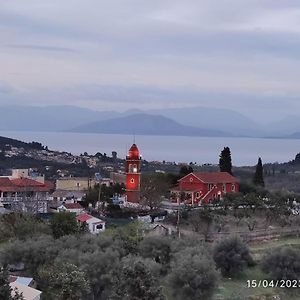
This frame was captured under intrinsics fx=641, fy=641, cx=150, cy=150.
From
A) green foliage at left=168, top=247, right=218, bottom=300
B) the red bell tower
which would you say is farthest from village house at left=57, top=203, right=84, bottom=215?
green foliage at left=168, top=247, right=218, bottom=300

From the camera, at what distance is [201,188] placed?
35.0 meters

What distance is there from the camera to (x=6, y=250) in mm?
19719

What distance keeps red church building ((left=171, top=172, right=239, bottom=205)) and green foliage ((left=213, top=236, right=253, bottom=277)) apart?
12347 mm

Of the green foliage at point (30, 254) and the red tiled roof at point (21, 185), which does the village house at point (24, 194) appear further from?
the green foliage at point (30, 254)

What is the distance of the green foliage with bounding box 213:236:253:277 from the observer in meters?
21.1

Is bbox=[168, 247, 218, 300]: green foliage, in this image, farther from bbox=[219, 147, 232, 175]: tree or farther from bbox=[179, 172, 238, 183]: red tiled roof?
bbox=[219, 147, 232, 175]: tree

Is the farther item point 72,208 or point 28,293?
point 72,208

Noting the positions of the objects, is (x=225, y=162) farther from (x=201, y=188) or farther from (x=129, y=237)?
(x=129, y=237)

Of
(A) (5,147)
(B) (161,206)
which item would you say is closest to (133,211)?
(B) (161,206)

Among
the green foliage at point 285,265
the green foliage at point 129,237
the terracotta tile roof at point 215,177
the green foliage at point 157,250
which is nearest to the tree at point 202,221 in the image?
the green foliage at point 129,237

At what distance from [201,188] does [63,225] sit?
12672 mm

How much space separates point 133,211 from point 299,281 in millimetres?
12377

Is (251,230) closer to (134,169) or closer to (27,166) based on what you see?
(134,169)

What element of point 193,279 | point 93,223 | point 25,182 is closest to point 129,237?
point 193,279
